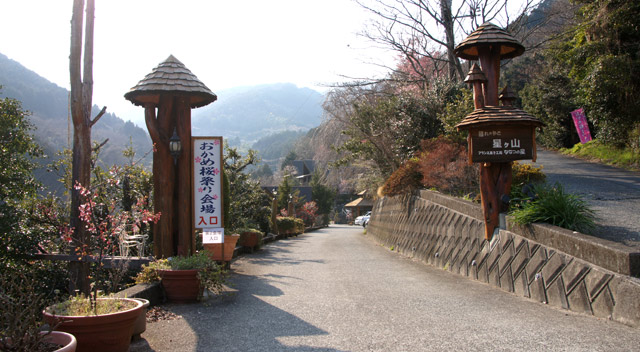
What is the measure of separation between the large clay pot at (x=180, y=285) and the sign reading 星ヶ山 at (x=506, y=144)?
4.91m

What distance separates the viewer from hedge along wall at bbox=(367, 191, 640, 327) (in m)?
5.06

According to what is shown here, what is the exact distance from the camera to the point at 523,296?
6734 mm

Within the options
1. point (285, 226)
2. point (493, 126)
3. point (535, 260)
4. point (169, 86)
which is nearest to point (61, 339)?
point (169, 86)

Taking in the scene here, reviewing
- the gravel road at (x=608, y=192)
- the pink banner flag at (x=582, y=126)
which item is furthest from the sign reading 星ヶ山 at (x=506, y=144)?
the pink banner flag at (x=582, y=126)

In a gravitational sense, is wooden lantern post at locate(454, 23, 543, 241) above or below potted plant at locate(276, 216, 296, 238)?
above

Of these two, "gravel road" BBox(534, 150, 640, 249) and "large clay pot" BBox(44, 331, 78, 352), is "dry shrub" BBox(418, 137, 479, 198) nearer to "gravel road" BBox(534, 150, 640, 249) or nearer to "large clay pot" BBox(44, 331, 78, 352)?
"gravel road" BBox(534, 150, 640, 249)

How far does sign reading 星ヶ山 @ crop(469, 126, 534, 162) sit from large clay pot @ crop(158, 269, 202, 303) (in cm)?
491

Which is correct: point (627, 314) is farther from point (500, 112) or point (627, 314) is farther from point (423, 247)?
point (423, 247)

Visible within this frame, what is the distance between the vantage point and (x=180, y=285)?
6605 millimetres

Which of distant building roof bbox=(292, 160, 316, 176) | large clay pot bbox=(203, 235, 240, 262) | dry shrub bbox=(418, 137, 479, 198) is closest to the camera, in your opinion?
large clay pot bbox=(203, 235, 240, 262)

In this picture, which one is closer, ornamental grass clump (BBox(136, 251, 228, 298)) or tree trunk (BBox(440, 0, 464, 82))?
ornamental grass clump (BBox(136, 251, 228, 298))

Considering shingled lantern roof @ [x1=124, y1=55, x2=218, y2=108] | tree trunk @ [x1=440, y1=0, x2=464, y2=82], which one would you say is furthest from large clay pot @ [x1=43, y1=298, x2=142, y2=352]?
tree trunk @ [x1=440, y1=0, x2=464, y2=82]

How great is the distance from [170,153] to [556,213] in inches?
233

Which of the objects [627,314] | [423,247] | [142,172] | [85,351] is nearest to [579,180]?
[423,247]
